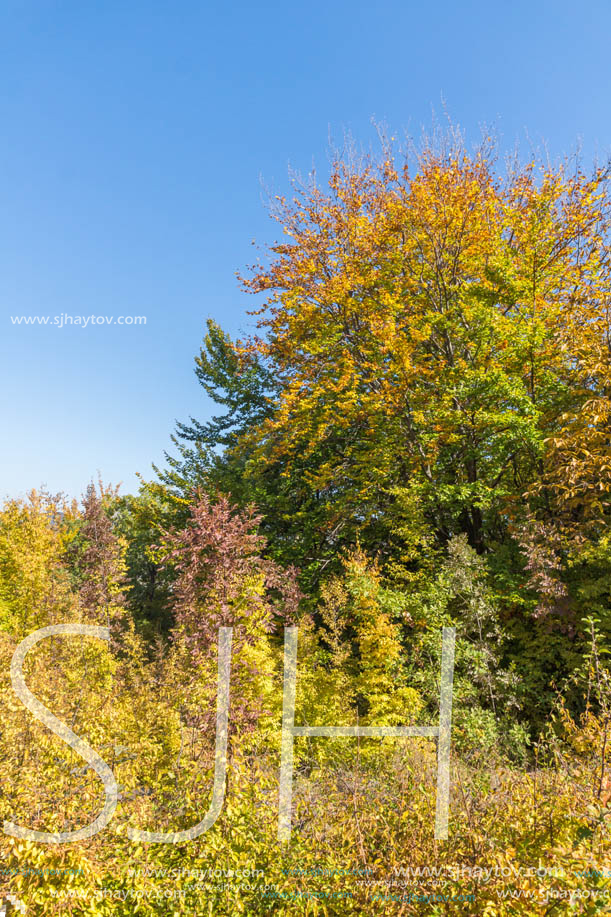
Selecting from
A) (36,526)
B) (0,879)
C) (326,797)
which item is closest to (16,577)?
(36,526)

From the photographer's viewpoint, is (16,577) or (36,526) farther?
(36,526)

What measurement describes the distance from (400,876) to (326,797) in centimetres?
113

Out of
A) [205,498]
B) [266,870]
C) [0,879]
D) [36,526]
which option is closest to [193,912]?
[266,870]

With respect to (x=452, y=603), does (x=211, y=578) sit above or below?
above

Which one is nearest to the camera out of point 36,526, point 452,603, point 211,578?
point 211,578

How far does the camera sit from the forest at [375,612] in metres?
2.52

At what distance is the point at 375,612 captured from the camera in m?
6.77

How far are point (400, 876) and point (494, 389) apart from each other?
710 cm

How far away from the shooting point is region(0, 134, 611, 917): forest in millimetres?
2518

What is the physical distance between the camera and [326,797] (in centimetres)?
342

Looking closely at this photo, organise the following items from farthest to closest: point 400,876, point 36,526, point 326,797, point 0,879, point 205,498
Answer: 1. point 36,526
2. point 205,498
3. point 326,797
4. point 0,879
5. point 400,876

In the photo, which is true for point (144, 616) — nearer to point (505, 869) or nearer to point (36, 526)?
point (36, 526)

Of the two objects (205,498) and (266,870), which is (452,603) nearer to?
(205,498)

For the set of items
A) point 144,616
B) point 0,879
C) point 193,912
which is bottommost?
point 144,616
